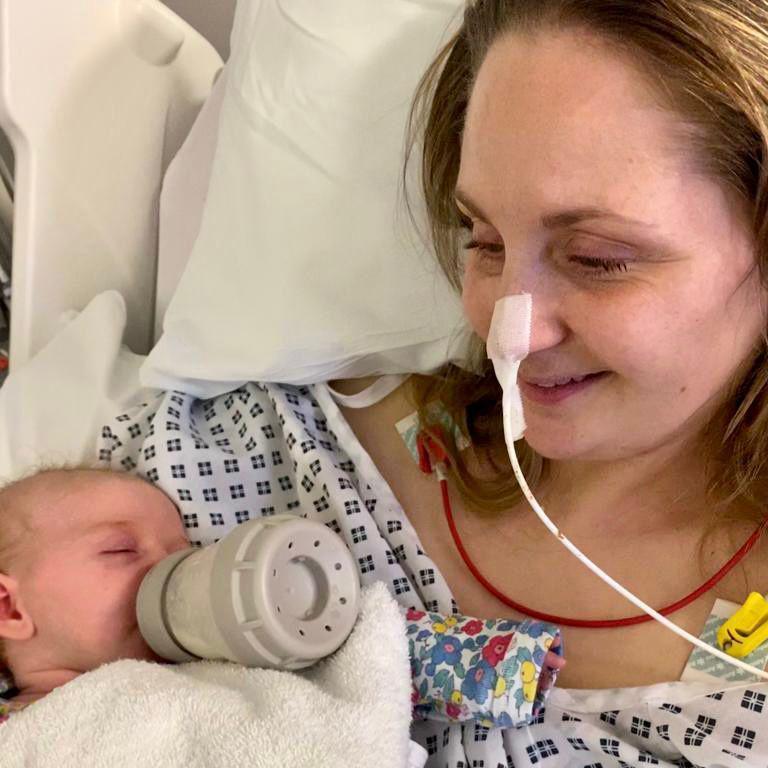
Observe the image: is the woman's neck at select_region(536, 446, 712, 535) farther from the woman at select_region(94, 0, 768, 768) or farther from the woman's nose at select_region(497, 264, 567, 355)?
the woman's nose at select_region(497, 264, 567, 355)

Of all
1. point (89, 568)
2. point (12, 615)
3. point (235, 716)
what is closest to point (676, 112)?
point (235, 716)

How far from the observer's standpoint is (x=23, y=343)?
1.49 m

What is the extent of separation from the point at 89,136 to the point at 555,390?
0.94 metres

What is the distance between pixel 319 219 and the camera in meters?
1.28

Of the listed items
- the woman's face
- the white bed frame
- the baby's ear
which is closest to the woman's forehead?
the woman's face

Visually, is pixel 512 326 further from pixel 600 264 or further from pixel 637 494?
pixel 637 494

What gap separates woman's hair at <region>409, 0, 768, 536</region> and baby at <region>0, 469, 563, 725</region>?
0.22 metres

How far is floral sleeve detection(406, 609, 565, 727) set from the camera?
3.24 feet

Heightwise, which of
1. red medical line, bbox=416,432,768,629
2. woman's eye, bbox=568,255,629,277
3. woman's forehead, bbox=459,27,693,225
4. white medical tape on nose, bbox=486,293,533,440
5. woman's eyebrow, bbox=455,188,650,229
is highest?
woman's forehead, bbox=459,27,693,225

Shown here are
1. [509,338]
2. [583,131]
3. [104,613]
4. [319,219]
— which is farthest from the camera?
[319,219]

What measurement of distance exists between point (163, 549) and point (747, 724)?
72 cm

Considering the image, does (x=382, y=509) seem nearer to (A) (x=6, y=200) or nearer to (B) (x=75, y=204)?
(B) (x=75, y=204)

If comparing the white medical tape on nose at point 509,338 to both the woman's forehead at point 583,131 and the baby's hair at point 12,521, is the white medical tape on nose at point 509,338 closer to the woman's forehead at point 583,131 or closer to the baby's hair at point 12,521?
the woman's forehead at point 583,131

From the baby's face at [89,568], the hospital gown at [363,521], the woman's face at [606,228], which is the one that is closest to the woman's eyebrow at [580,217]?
the woman's face at [606,228]
